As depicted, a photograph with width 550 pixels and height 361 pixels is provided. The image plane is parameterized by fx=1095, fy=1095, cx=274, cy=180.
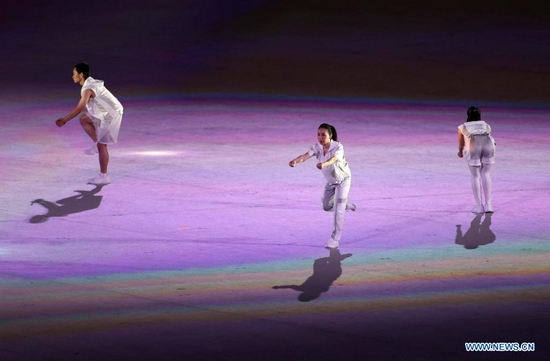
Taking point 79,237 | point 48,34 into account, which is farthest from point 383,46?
point 79,237

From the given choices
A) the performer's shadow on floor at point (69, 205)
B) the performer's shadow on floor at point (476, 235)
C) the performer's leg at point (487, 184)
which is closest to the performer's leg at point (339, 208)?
the performer's shadow on floor at point (476, 235)

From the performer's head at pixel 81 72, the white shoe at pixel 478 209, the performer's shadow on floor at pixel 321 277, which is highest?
the performer's head at pixel 81 72

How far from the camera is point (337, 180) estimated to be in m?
11.8

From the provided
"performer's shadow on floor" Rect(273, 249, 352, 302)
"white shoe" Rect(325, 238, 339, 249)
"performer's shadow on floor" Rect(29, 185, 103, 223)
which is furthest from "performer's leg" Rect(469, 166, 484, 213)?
"performer's shadow on floor" Rect(29, 185, 103, 223)

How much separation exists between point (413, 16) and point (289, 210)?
19931 mm

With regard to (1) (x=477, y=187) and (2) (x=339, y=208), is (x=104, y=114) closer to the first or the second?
(2) (x=339, y=208)

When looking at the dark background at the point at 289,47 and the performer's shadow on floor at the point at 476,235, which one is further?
the dark background at the point at 289,47

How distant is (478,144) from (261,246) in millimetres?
3197

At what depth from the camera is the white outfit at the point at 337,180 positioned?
Answer: 38.7 ft

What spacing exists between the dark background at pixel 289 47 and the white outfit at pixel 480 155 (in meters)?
8.77

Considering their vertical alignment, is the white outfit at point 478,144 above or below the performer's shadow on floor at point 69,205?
above

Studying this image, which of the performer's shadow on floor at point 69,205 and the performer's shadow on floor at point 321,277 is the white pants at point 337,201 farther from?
the performer's shadow on floor at point 69,205

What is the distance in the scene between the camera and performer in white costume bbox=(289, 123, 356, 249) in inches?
463

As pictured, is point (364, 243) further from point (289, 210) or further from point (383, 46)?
point (383, 46)
